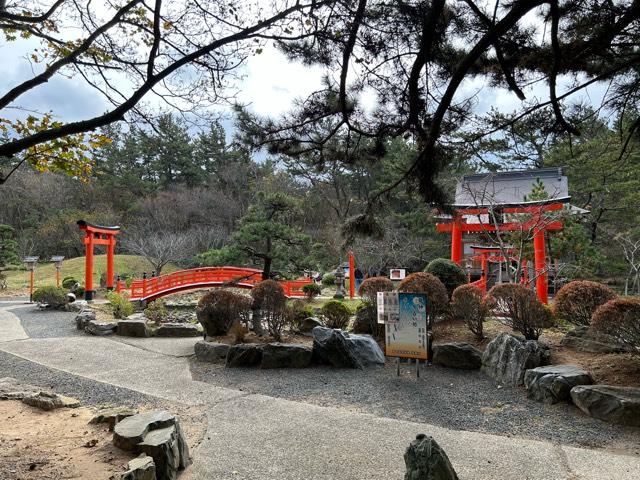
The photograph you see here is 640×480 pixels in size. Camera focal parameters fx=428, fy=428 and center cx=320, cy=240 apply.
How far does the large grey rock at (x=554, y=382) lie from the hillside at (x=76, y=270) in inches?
807

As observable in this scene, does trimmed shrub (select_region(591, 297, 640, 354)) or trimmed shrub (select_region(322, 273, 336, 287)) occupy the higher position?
trimmed shrub (select_region(591, 297, 640, 354))

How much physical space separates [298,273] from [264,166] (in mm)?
17151

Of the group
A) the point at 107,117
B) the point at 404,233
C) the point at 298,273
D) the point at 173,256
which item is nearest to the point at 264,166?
the point at 173,256

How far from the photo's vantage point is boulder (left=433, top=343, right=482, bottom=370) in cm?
565

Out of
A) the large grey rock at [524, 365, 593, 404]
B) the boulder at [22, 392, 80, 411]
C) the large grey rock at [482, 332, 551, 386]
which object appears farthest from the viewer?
the large grey rock at [482, 332, 551, 386]

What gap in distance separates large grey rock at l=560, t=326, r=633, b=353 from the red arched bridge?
9565 millimetres

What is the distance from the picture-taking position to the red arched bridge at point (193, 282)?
14.5 metres

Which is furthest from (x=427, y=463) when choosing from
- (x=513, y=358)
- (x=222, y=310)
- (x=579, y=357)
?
(x=222, y=310)

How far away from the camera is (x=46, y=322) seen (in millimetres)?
10000

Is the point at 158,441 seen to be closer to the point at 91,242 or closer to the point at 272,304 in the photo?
the point at 272,304

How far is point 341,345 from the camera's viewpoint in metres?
5.97

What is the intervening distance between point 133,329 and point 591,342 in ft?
25.6

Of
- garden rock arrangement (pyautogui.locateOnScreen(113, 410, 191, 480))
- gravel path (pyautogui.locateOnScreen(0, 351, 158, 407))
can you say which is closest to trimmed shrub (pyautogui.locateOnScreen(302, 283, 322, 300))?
gravel path (pyautogui.locateOnScreen(0, 351, 158, 407))

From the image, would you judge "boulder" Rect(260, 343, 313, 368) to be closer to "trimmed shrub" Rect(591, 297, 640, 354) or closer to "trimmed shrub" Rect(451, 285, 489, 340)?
"trimmed shrub" Rect(451, 285, 489, 340)
